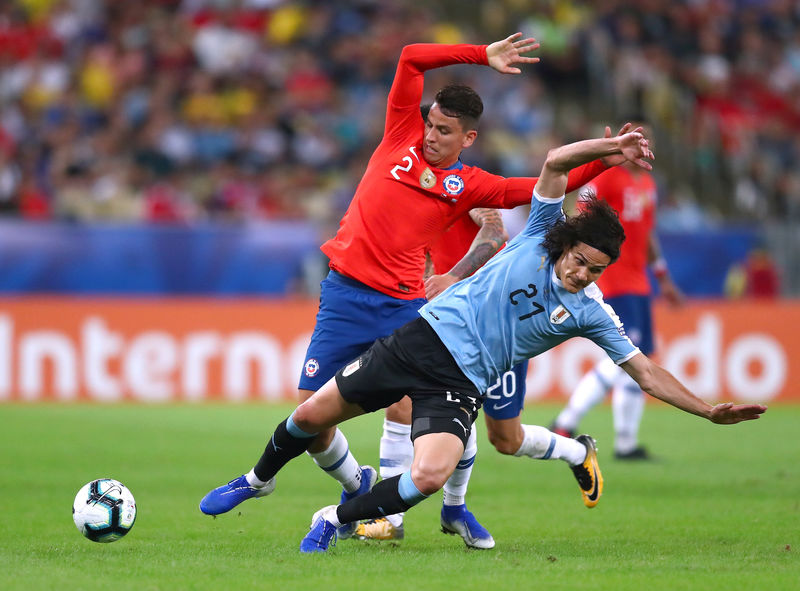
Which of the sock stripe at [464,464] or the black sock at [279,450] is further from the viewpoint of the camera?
the sock stripe at [464,464]

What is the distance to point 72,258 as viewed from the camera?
57.2 feet

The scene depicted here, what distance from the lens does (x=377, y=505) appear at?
633 cm

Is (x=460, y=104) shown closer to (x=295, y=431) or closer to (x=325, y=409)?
(x=325, y=409)

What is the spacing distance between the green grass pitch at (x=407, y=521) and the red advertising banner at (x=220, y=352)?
2.39m

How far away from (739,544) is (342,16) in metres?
17.1

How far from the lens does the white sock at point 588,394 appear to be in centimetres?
1120

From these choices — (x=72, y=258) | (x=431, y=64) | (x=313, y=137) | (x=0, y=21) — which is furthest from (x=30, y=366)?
(x=431, y=64)

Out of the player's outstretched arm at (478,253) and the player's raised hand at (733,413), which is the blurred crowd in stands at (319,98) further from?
the player's raised hand at (733,413)

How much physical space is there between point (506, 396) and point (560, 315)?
1.28m

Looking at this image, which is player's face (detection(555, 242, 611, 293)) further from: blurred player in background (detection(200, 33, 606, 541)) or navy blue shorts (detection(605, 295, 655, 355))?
navy blue shorts (detection(605, 295, 655, 355))

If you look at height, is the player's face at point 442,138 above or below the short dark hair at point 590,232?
above

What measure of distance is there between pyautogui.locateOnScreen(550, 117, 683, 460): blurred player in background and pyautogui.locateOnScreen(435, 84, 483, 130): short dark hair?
4.30 meters

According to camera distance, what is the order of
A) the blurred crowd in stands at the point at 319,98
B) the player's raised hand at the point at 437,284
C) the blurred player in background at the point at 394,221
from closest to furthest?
the blurred player in background at the point at 394,221
the player's raised hand at the point at 437,284
the blurred crowd in stands at the point at 319,98

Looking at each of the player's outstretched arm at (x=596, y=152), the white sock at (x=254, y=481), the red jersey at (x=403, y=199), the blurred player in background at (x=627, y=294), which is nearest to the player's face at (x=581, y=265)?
the player's outstretched arm at (x=596, y=152)
